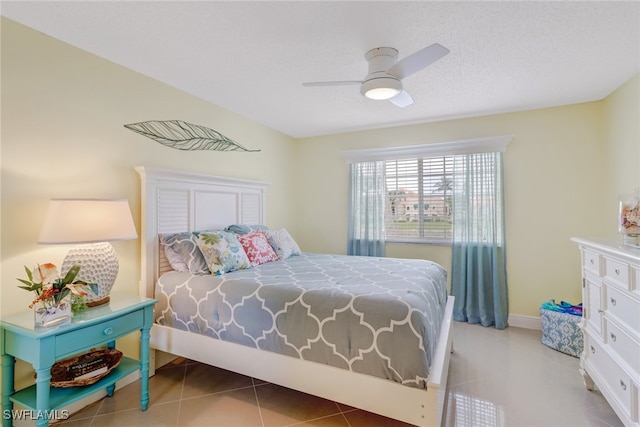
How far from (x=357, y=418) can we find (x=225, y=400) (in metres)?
0.90

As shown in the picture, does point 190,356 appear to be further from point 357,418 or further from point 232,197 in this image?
point 232,197

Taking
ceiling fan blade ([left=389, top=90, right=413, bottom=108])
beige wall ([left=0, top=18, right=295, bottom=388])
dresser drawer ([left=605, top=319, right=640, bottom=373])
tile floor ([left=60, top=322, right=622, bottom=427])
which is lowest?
tile floor ([left=60, top=322, right=622, bottom=427])

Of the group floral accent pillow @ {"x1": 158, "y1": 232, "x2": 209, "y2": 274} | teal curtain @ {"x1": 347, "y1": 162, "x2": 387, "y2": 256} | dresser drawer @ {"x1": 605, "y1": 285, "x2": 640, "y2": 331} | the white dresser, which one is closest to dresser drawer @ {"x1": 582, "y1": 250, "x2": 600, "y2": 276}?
the white dresser

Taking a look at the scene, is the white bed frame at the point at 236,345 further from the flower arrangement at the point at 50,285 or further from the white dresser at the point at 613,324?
the white dresser at the point at 613,324

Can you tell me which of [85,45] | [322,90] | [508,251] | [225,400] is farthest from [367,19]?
[508,251]

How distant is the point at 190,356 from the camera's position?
2143mm

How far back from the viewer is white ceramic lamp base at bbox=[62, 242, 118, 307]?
5.78ft

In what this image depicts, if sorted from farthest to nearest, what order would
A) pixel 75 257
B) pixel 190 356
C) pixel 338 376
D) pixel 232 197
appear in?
pixel 232 197 → pixel 190 356 → pixel 75 257 → pixel 338 376

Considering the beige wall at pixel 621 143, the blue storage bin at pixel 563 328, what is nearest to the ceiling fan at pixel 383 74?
the beige wall at pixel 621 143

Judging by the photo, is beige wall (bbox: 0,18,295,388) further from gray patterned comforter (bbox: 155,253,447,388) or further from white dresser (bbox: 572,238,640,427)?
white dresser (bbox: 572,238,640,427)

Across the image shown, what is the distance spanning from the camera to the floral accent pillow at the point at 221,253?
2270 mm

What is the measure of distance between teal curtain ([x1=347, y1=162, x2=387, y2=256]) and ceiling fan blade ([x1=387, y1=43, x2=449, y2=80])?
6.66 feet

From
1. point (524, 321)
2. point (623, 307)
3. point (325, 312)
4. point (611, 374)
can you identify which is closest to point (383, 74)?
point (325, 312)

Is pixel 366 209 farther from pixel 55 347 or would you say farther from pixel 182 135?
pixel 55 347
